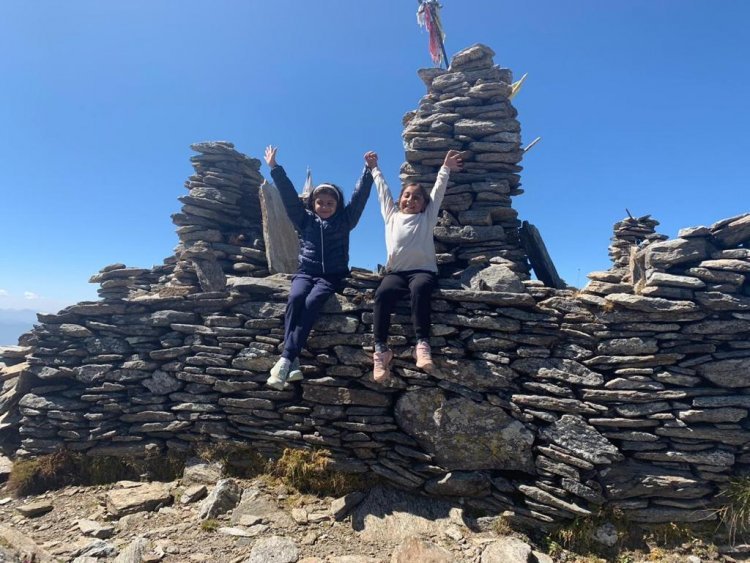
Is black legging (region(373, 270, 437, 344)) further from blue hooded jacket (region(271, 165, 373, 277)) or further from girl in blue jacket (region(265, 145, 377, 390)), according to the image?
blue hooded jacket (region(271, 165, 373, 277))

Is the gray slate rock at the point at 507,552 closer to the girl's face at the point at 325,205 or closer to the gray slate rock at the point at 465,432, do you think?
the gray slate rock at the point at 465,432

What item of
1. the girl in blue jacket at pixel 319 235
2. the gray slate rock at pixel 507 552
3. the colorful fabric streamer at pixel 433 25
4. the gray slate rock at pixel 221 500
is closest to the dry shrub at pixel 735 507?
the gray slate rock at pixel 507 552

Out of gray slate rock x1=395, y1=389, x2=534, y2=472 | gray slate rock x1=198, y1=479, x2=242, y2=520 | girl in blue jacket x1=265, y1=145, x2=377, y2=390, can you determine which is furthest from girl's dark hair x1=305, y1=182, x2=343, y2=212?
gray slate rock x1=198, y1=479, x2=242, y2=520

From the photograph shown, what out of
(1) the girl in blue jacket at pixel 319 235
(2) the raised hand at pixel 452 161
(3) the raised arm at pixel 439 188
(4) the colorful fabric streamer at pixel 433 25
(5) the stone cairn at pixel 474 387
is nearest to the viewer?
(5) the stone cairn at pixel 474 387

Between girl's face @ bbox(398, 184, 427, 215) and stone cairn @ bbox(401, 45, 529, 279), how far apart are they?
0.84m

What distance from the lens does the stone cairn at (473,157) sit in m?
7.32

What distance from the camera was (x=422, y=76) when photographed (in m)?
8.59

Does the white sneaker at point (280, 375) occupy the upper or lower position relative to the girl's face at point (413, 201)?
lower

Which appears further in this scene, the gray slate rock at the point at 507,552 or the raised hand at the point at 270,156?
the raised hand at the point at 270,156

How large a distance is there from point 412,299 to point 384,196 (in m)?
2.15

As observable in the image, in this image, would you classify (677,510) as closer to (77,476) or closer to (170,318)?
(170,318)

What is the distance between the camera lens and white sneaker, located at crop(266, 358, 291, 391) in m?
5.84

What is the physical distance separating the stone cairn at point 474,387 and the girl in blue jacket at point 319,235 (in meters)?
0.39

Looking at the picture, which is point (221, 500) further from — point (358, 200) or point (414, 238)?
point (358, 200)
